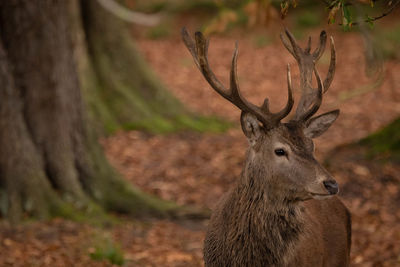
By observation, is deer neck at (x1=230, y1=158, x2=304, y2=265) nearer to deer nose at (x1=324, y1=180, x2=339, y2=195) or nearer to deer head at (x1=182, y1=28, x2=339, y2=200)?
deer head at (x1=182, y1=28, x2=339, y2=200)

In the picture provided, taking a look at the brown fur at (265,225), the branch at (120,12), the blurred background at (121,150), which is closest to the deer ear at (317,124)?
the brown fur at (265,225)

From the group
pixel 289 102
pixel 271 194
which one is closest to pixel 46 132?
pixel 271 194

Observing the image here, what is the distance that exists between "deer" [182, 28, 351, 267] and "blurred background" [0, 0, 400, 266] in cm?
81

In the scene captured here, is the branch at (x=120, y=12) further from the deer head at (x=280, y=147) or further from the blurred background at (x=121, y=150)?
the deer head at (x=280, y=147)

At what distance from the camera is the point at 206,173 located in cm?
984

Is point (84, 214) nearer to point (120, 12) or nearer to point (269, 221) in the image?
point (120, 12)

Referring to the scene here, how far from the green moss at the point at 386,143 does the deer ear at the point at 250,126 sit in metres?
4.19

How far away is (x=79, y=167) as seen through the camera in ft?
26.5

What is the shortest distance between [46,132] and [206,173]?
2.99 m

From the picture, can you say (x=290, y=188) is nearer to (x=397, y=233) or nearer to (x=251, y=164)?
(x=251, y=164)

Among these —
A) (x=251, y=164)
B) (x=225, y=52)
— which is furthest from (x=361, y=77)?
(x=251, y=164)

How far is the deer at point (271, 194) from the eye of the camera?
15.8 ft

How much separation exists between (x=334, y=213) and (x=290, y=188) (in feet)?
2.90

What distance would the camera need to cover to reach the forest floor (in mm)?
6750
